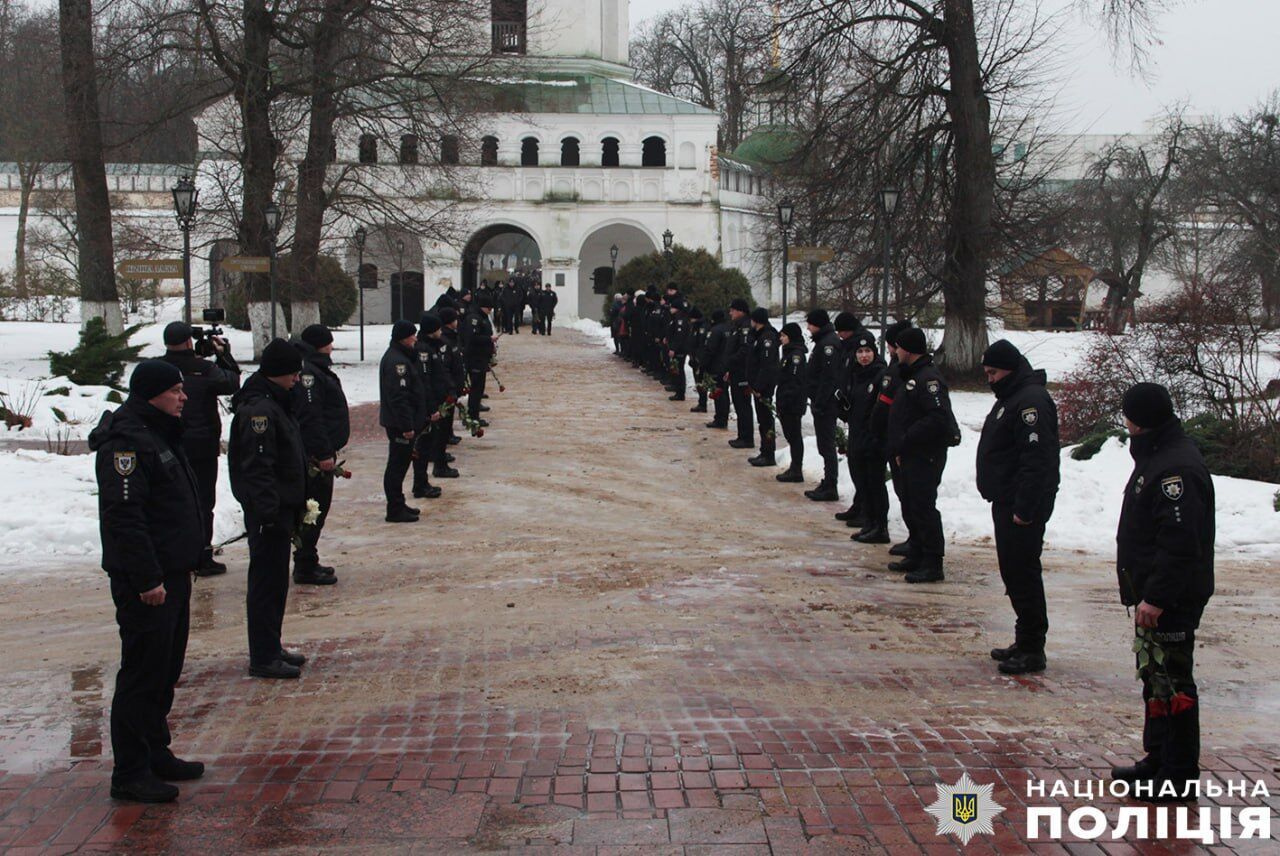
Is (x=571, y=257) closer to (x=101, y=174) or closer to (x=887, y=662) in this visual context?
(x=101, y=174)

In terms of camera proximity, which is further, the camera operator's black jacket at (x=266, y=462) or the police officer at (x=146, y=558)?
the camera operator's black jacket at (x=266, y=462)

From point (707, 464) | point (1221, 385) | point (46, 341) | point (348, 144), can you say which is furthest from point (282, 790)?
point (46, 341)

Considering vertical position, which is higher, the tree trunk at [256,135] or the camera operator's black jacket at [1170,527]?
the tree trunk at [256,135]

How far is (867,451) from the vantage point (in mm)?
11922

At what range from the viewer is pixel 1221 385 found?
1641 centimetres

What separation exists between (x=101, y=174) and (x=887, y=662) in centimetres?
2538

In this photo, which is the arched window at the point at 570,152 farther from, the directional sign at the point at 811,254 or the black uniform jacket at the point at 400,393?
the black uniform jacket at the point at 400,393

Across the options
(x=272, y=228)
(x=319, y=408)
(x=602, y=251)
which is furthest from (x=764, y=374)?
(x=602, y=251)

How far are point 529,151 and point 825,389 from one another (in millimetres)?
48569

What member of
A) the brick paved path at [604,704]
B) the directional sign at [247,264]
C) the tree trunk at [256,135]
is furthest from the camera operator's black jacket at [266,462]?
the tree trunk at [256,135]

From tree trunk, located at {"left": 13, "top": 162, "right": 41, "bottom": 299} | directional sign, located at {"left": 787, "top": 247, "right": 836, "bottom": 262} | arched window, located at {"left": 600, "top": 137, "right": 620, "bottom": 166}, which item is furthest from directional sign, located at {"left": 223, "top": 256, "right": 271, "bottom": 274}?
arched window, located at {"left": 600, "top": 137, "right": 620, "bottom": 166}

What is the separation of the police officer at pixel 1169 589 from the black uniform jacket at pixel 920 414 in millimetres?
4203

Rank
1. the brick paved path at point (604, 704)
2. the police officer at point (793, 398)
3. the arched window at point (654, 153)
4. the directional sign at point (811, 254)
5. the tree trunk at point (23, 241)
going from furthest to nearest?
the arched window at point (654, 153) < the tree trunk at point (23, 241) < the directional sign at point (811, 254) < the police officer at point (793, 398) < the brick paved path at point (604, 704)

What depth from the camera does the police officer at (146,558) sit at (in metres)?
5.75
